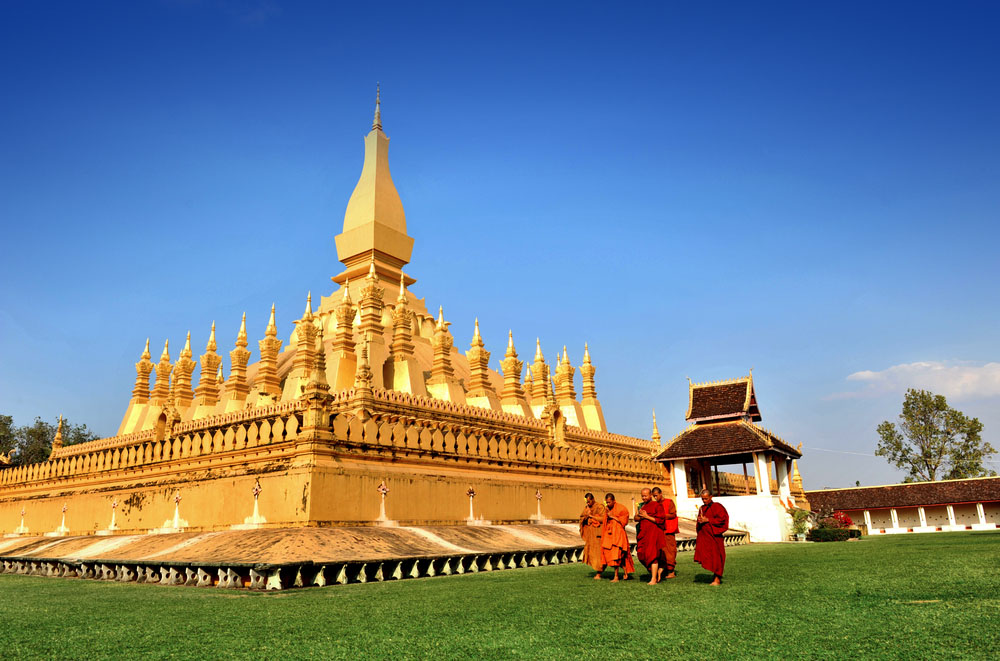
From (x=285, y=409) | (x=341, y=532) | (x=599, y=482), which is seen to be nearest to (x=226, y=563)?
(x=341, y=532)

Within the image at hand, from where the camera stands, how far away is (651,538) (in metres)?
10.2

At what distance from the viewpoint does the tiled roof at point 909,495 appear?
115ft

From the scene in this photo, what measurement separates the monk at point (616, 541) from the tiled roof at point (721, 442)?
1606 cm

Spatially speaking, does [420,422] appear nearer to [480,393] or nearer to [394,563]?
[480,393]

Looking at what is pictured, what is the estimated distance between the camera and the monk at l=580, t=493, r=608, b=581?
10945mm

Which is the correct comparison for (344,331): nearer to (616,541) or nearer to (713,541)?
(616,541)

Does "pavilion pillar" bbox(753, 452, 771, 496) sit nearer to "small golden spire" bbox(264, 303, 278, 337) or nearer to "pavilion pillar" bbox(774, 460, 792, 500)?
"pavilion pillar" bbox(774, 460, 792, 500)

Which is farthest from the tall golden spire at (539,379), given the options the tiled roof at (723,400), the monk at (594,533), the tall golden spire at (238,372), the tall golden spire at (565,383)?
the monk at (594,533)

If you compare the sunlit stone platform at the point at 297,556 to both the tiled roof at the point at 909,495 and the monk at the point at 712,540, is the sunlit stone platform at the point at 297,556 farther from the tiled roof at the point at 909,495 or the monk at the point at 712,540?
the tiled roof at the point at 909,495

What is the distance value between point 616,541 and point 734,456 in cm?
1740

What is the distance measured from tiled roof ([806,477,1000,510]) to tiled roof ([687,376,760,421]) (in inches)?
523

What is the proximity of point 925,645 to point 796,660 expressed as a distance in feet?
3.77

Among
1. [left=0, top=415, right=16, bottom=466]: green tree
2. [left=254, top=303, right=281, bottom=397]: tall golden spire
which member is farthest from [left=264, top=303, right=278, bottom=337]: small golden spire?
[left=0, top=415, right=16, bottom=466]: green tree

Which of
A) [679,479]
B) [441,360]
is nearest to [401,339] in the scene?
[441,360]
